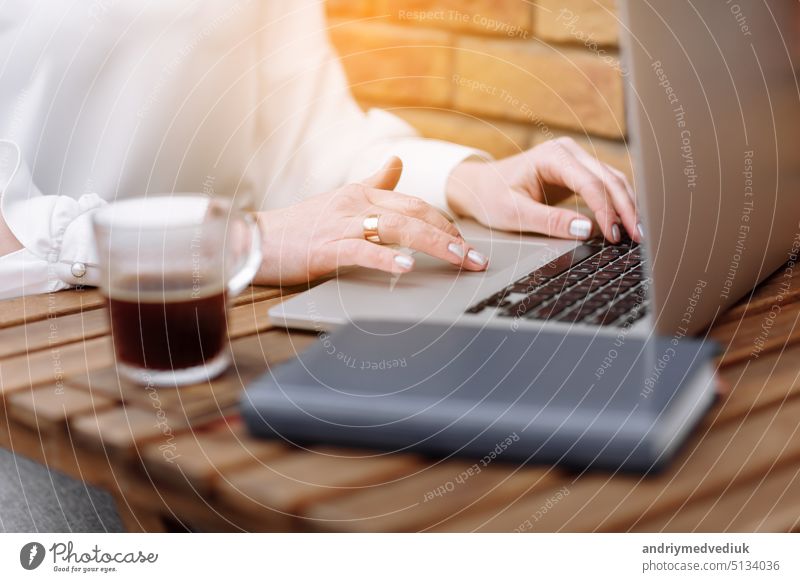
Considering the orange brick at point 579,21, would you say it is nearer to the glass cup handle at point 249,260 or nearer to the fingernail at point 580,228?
the fingernail at point 580,228

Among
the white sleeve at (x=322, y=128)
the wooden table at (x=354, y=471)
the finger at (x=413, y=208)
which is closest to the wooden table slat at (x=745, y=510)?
the wooden table at (x=354, y=471)

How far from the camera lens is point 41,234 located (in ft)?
1.52

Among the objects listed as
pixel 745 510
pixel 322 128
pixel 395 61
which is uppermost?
pixel 395 61

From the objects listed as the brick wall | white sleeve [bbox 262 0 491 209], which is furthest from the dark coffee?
the brick wall

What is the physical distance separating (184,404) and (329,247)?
0.54ft

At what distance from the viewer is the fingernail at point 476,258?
0.45 metres

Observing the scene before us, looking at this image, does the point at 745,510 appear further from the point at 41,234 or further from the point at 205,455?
the point at 41,234

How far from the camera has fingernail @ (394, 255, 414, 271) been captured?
43 centimetres

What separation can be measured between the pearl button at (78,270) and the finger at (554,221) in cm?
26

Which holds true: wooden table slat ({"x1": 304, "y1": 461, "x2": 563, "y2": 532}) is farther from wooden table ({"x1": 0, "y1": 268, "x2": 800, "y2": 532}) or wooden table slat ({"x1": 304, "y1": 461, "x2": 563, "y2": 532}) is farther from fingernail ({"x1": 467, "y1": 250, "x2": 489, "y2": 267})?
fingernail ({"x1": 467, "y1": 250, "x2": 489, "y2": 267})

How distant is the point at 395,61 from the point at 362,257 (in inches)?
20.4

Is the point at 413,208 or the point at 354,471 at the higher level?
the point at 413,208

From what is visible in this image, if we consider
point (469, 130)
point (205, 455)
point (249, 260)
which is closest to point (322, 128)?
point (469, 130)

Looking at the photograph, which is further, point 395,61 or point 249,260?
point 395,61
